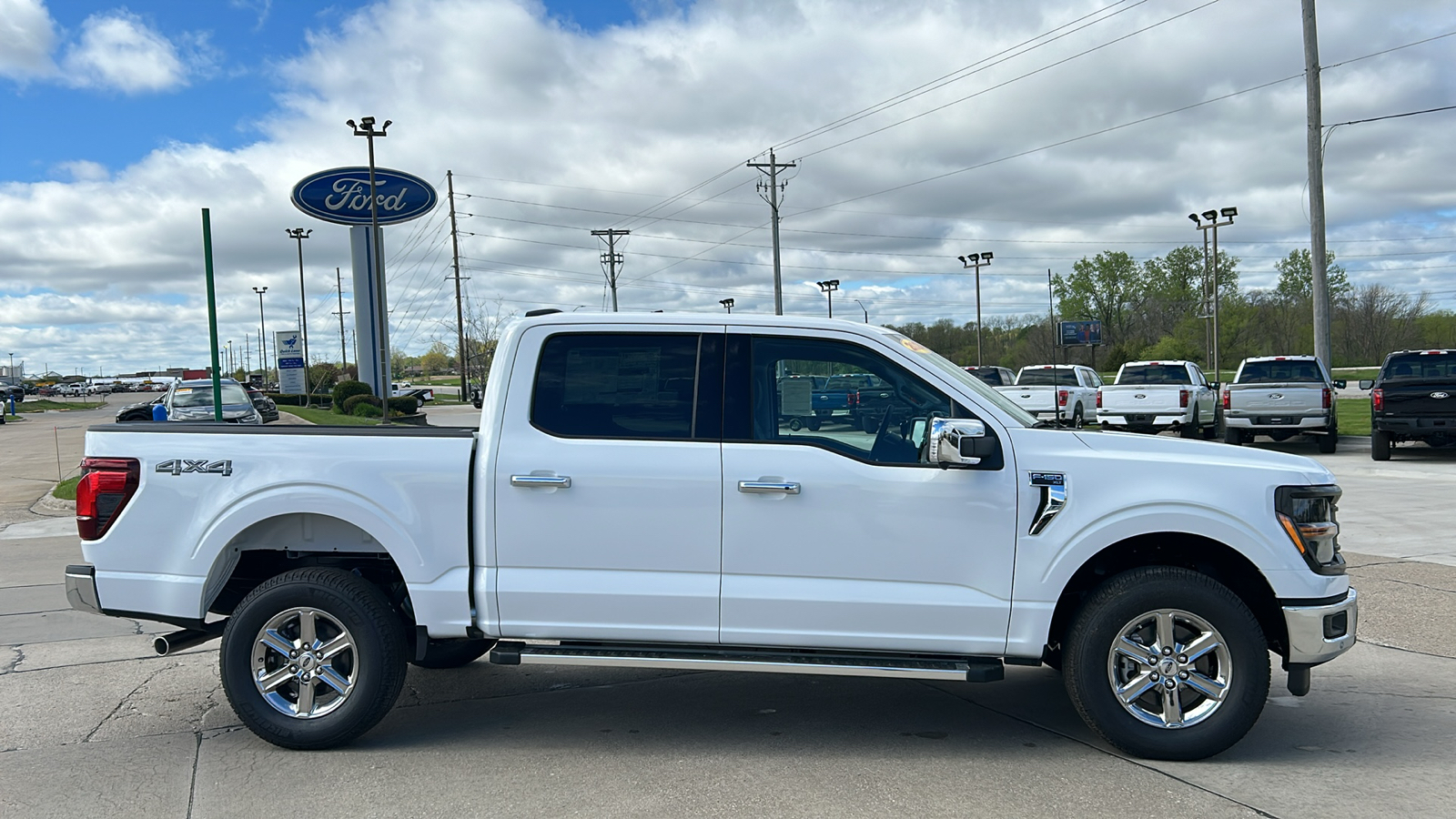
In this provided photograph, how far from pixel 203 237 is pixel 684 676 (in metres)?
9.11

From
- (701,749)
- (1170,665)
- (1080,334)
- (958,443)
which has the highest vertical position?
(1080,334)

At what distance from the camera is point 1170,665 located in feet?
15.1

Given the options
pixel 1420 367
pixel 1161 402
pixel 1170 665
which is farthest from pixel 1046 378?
pixel 1170 665

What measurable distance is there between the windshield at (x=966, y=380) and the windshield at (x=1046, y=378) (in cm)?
2477

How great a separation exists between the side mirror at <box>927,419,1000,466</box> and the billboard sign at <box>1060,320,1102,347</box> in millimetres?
84907

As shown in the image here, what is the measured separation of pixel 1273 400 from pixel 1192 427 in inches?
183

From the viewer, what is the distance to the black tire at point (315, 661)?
486 cm

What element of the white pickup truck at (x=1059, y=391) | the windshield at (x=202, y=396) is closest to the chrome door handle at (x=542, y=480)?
the white pickup truck at (x=1059, y=391)

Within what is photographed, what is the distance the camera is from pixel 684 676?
625 cm

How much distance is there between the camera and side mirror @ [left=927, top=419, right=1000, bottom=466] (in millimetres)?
4445

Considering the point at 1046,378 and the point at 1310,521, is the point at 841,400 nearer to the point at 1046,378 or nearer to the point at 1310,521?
the point at 1310,521

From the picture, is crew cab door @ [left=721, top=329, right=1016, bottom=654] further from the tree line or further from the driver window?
the tree line

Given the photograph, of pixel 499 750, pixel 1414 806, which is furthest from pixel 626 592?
pixel 1414 806

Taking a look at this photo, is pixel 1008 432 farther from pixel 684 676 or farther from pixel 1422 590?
pixel 1422 590
